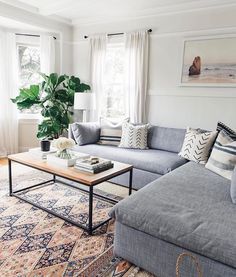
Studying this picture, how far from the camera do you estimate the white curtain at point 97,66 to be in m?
4.43

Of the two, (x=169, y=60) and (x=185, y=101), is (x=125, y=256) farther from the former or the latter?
(x=169, y=60)

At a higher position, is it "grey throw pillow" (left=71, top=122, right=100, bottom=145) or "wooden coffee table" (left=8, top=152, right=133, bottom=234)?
"grey throw pillow" (left=71, top=122, right=100, bottom=145)

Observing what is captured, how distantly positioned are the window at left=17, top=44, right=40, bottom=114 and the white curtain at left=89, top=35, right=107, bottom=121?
1076 mm

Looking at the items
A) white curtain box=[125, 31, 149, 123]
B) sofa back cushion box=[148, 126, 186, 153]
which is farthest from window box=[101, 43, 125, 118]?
sofa back cushion box=[148, 126, 186, 153]

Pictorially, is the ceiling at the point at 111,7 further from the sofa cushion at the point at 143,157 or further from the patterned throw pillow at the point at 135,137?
the sofa cushion at the point at 143,157

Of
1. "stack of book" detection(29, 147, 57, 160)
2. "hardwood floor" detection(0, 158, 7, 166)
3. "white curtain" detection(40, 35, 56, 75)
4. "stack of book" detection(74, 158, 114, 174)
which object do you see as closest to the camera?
"stack of book" detection(74, 158, 114, 174)

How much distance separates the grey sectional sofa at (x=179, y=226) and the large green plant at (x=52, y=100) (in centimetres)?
268

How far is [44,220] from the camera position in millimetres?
2383

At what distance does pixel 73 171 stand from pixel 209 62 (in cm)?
250

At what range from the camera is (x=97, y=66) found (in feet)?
14.8

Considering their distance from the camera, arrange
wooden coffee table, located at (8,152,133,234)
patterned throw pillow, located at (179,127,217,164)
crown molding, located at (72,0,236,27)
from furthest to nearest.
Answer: crown molding, located at (72,0,236,27)
patterned throw pillow, located at (179,127,217,164)
wooden coffee table, located at (8,152,133,234)

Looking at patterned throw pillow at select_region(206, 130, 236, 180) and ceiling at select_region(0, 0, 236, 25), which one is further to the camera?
ceiling at select_region(0, 0, 236, 25)

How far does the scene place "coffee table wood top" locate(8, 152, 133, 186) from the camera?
2.21 m

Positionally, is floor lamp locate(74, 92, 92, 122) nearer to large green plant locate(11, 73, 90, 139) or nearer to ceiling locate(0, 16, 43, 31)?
large green plant locate(11, 73, 90, 139)
